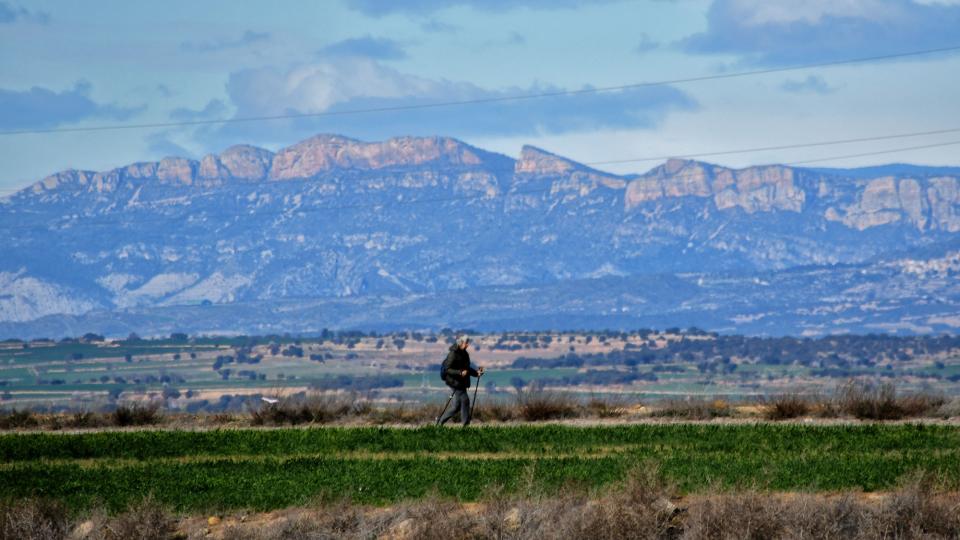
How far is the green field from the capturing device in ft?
84.5

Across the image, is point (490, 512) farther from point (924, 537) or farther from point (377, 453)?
point (377, 453)

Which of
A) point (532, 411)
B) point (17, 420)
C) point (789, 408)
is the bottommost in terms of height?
point (789, 408)

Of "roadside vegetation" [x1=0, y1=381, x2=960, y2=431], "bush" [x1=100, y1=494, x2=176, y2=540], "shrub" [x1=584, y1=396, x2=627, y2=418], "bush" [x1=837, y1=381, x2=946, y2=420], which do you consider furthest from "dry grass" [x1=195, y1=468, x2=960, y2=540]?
"shrub" [x1=584, y1=396, x2=627, y2=418]

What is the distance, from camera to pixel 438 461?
95.8ft

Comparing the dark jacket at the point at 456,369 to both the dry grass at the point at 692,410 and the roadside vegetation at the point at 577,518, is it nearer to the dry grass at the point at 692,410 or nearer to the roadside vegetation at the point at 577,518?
the dry grass at the point at 692,410

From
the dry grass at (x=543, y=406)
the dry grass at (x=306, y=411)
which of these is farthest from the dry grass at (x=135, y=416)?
the dry grass at (x=543, y=406)

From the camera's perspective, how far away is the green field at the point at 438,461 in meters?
25.8

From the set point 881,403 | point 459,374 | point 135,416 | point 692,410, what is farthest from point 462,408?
point 135,416

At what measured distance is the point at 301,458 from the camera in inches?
1195

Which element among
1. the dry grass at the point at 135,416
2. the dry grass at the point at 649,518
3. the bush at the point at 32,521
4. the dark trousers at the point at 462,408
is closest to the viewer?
the dry grass at the point at 649,518

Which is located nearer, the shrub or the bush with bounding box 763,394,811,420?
the bush with bounding box 763,394,811,420

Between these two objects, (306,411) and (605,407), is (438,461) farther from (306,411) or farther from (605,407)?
(605,407)

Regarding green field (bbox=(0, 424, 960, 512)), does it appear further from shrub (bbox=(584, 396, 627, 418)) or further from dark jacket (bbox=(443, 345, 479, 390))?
shrub (bbox=(584, 396, 627, 418))

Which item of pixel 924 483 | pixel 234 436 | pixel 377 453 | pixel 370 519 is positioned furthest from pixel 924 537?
pixel 234 436
